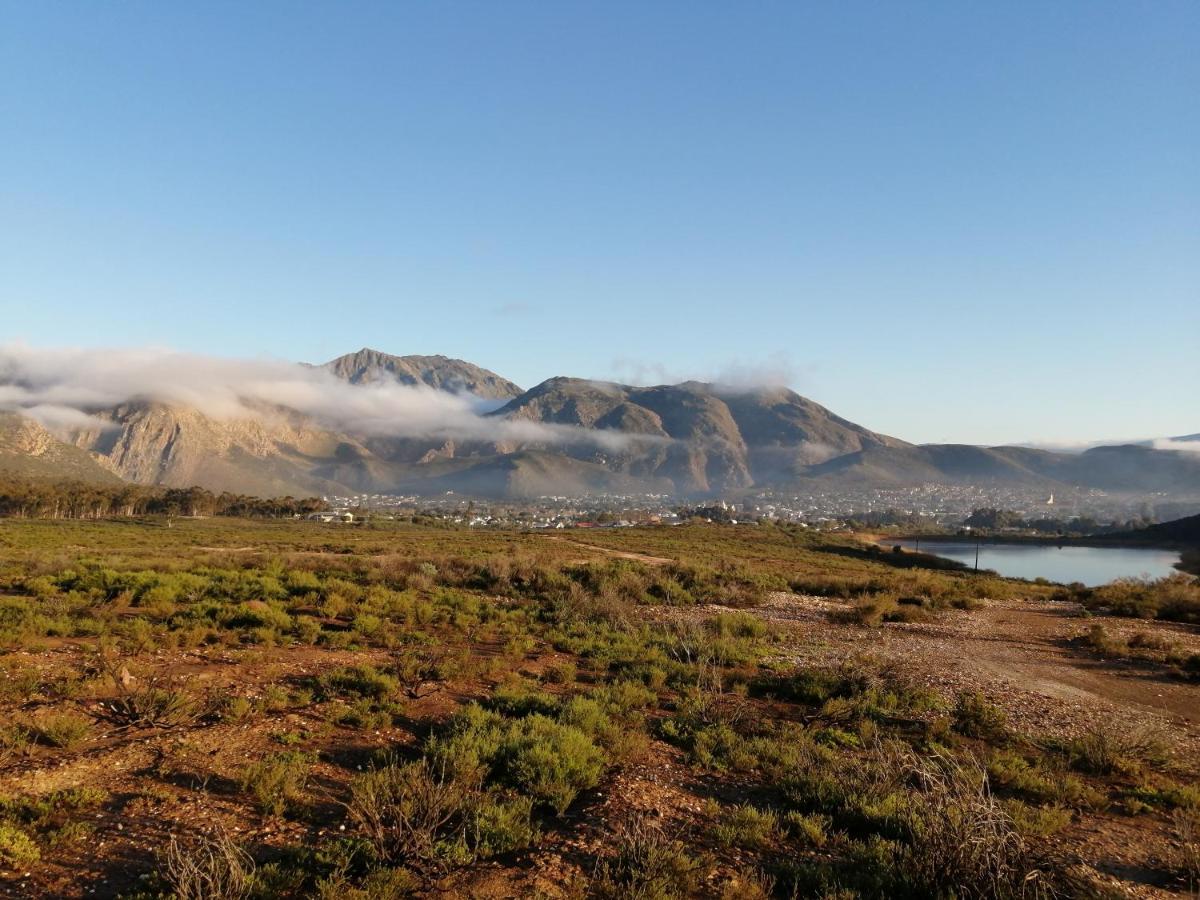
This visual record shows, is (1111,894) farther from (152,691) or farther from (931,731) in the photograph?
(152,691)

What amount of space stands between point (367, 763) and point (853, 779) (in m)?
5.91

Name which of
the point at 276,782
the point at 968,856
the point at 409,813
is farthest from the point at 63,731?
the point at 968,856

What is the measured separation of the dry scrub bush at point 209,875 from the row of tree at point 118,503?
97402 mm

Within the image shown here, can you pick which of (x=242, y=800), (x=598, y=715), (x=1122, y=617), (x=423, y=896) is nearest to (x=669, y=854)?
(x=423, y=896)

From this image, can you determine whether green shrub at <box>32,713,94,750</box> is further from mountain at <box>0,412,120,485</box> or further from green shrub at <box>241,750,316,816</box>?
mountain at <box>0,412,120,485</box>

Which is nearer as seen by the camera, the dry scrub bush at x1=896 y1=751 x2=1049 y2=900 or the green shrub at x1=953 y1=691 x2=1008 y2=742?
the dry scrub bush at x1=896 y1=751 x2=1049 y2=900

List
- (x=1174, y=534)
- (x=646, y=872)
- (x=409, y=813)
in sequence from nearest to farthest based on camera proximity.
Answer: (x=646, y=872), (x=409, y=813), (x=1174, y=534)

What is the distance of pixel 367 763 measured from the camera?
7.83m

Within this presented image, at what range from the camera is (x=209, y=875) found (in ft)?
15.1

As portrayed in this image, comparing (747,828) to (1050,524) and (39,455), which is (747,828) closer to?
(1050,524)

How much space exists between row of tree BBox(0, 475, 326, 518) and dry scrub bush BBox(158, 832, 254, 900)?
97402 millimetres

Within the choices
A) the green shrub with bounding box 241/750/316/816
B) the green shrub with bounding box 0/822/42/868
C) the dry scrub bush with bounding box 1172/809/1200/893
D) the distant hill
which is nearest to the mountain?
the green shrub with bounding box 241/750/316/816

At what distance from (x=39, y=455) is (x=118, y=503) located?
103 meters

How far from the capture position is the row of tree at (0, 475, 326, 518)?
80.8 metres
